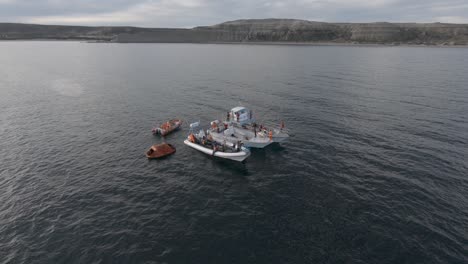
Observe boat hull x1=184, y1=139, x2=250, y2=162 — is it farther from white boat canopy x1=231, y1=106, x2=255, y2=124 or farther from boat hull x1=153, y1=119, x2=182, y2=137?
boat hull x1=153, y1=119, x2=182, y2=137

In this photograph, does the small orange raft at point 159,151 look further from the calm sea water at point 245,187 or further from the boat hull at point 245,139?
the boat hull at point 245,139

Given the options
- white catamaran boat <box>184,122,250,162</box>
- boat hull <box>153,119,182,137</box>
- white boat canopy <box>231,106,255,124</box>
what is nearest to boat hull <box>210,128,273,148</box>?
white catamaran boat <box>184,122,250,162</box>

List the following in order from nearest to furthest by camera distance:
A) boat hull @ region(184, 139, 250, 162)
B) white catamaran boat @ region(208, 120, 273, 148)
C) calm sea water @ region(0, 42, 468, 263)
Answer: calm sea water @ region(0, 42, 468, 263)
boat hull @ region(184, 139, 250, 162)
white catamaran boat @ region(208, 120, 273, 148)

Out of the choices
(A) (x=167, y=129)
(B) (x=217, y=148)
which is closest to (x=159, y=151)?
(B) (x=217, y=148)

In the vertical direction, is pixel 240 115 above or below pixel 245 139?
above

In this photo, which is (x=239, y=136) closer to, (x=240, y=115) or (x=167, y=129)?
(x=240, y=115)

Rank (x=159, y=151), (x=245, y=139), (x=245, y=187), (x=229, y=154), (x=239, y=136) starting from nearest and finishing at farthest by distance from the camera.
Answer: (x=245, y=187) < (x=229, y=154) < (x=159, y=151) < (x=245, y=139) < (x=239, y=136)
